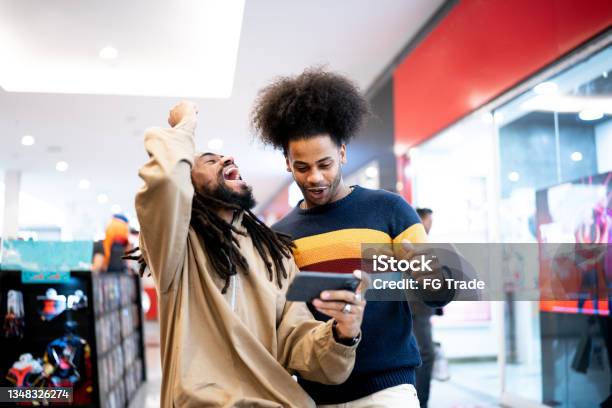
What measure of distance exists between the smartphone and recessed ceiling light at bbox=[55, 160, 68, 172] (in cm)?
396

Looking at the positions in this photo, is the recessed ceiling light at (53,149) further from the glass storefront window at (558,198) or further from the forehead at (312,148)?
the glass storefront window at (558,198)

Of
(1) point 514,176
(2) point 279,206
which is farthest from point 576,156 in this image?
(2) point 279,206

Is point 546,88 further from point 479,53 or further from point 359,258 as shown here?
point 359,258

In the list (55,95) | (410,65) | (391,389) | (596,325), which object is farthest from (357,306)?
(410,65)

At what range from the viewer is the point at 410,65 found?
5.26 meters

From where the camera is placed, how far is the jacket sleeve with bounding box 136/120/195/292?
3.90 feet

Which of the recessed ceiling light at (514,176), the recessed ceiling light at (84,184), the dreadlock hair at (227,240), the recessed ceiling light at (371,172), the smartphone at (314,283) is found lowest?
the smartphone at (314,283)

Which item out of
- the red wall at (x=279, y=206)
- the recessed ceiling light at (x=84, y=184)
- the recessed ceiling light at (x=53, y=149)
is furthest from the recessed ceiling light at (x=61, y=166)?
the red wall at (x=279, y=206)

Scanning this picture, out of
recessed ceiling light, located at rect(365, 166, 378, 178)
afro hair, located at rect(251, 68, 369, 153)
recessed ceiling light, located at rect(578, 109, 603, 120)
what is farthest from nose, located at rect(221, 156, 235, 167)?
recessed ceiling light, located at rect(365, 166, 378, 178)

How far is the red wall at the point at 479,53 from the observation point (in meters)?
3.07

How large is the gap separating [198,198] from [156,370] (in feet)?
16.0

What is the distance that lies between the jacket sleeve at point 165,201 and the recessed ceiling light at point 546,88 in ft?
9.14

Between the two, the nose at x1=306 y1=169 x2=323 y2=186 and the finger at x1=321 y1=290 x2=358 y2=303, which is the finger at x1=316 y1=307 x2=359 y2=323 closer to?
the finger at x1=321 y1=290 x2=358 y2=303

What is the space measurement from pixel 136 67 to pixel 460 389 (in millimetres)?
3913
